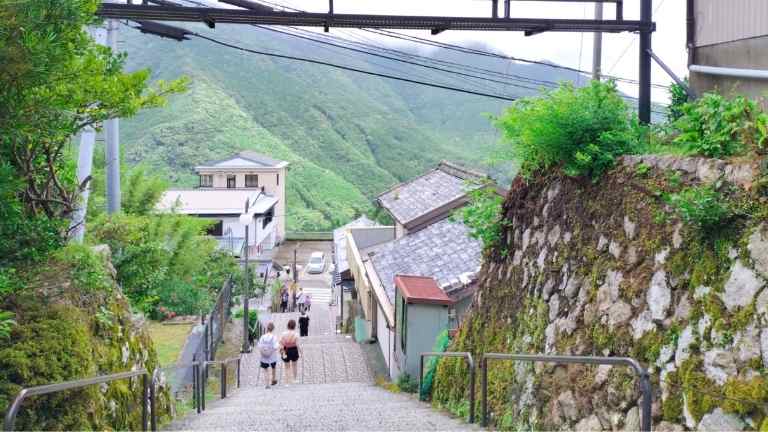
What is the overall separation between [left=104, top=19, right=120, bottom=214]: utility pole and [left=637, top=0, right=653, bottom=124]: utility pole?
8513 millimetres

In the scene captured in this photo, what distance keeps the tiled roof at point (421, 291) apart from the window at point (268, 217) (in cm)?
3554

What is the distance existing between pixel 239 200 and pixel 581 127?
4026 centimetres

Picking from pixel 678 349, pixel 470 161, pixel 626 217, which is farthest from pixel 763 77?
pixel 470 161

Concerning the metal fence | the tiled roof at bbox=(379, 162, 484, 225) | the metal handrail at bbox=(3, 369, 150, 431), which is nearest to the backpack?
the metal fence

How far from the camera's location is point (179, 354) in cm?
1473

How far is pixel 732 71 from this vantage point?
7594 millimetres

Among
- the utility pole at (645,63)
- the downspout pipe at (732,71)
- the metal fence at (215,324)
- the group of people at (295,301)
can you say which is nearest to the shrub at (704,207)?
the downspout pipe at (732,71)

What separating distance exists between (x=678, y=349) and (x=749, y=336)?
0.70 m

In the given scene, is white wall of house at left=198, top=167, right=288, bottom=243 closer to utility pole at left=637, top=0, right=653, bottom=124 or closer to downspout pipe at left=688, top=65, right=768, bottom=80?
utility pole at left=637, top=0, right=653, bottom=124

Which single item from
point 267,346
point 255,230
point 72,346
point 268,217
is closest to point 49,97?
point 72,346

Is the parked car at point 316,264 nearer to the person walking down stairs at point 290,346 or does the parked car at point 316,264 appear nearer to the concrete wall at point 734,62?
the person walking down stairs at point 290,346

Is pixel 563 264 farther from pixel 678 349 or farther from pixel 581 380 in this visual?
pixel 678 349

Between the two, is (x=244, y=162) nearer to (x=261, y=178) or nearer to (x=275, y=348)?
(x=261, y=178)

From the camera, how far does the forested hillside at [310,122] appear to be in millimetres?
76438
